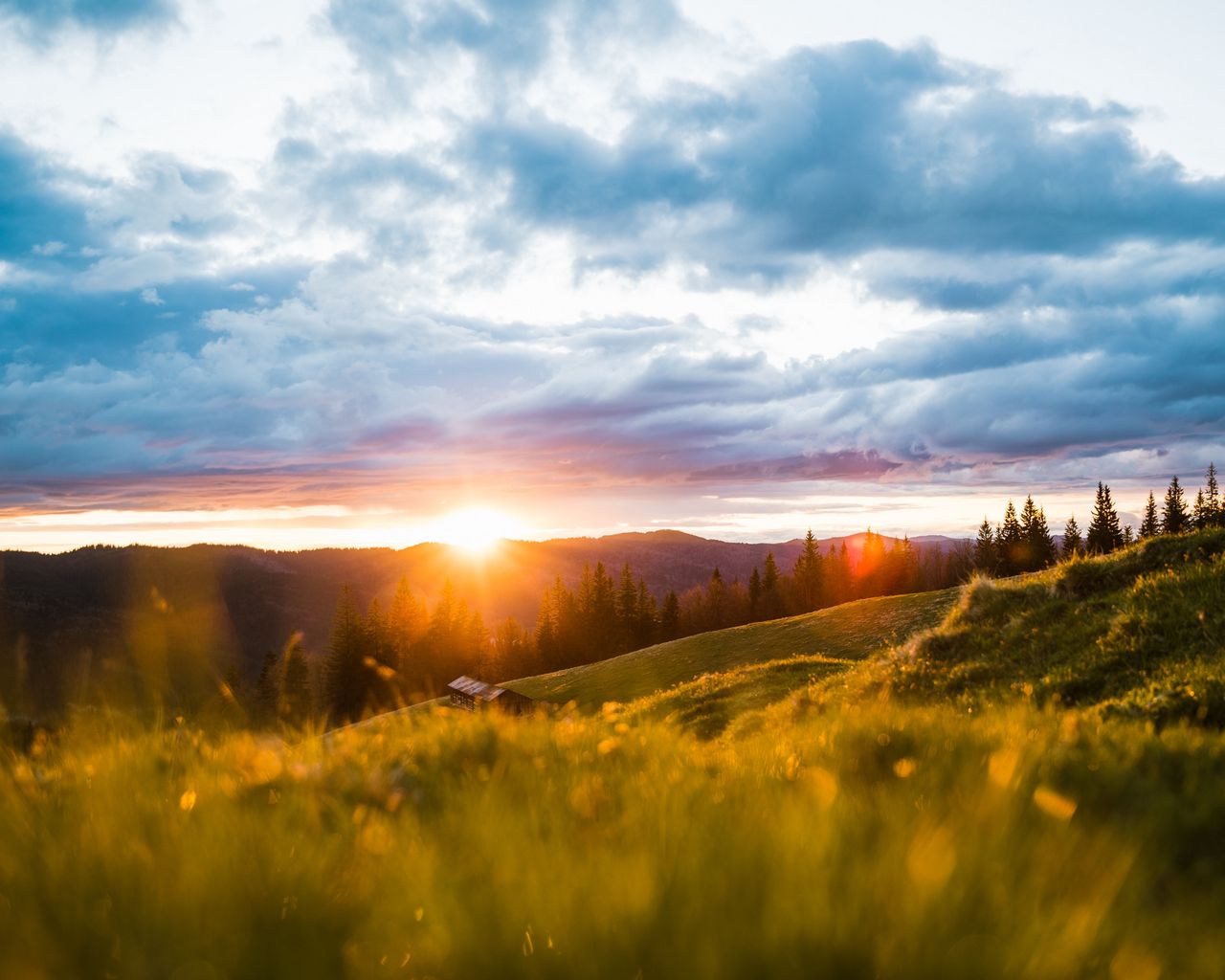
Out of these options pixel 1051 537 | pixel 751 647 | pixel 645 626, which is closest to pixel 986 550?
pixel 1051 537

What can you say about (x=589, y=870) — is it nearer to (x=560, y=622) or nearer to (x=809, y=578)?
(x=560, y=622)

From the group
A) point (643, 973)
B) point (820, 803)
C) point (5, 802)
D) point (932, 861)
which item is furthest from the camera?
point (5, 802)

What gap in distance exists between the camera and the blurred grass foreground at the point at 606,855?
5.97 ft

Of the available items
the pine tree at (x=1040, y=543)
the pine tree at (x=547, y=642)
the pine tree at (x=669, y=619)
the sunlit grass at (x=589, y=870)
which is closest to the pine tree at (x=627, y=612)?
the pine tree at (x=669, y=619)

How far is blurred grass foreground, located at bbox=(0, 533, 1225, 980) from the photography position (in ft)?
5.97

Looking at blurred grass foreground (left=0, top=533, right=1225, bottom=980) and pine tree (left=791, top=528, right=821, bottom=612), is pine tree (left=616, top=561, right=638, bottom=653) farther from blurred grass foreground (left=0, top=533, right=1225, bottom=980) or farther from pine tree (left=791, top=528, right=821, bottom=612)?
blurred grass foreground (left=0, top=533, right=1225, bottom=980)

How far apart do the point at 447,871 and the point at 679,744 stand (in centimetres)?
249

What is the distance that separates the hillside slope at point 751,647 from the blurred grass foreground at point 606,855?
44.4m

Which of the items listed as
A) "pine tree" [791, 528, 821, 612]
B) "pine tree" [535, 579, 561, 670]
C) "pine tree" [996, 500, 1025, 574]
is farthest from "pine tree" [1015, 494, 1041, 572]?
"pine tree" [535, 579, 561, 670]

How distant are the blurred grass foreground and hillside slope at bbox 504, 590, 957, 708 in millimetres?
44418

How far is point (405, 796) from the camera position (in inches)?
129

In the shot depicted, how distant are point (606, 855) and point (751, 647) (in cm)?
5516

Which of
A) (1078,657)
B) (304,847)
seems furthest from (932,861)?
(1078,657)

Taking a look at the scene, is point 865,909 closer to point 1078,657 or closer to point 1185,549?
point 1078,657
